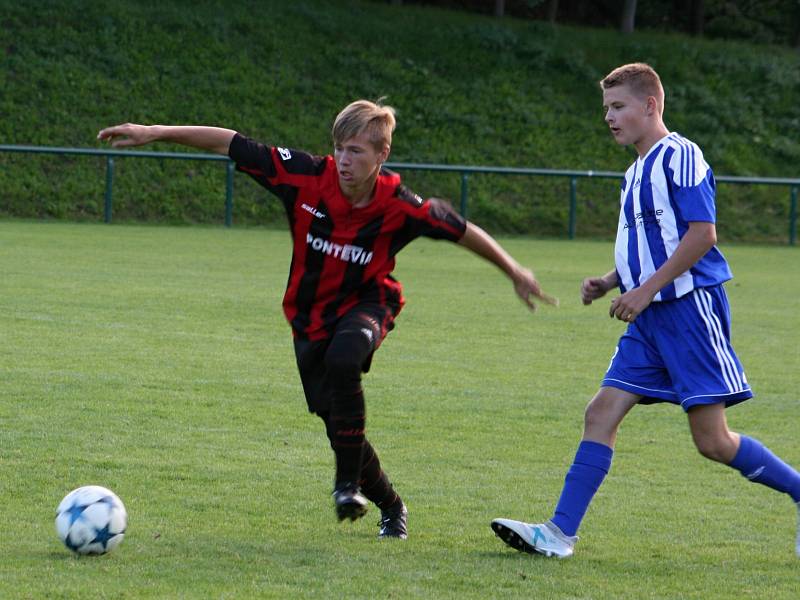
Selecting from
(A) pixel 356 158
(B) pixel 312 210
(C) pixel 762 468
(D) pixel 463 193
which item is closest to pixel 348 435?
(B) pixel 312 210

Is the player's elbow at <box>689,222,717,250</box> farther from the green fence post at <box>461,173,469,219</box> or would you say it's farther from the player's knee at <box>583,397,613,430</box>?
the green fence post at <box>461,173,469,219</box>

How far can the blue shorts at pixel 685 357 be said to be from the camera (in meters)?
4.72

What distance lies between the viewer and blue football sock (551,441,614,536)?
4.77 m

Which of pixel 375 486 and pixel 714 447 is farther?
pixel 375 486

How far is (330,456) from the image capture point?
6328 mm

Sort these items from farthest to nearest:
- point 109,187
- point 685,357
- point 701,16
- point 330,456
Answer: point 701,16 → point 109,187 → point 330,456 → point 685,357

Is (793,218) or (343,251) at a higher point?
(343,251)

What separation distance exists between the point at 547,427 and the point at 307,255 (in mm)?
2750

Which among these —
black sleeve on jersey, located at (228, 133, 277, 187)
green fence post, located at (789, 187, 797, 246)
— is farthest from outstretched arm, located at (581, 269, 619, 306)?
green fence post, located at (789, 187, 797, 246)

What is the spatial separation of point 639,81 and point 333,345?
1.49 meters

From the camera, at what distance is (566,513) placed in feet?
15.7

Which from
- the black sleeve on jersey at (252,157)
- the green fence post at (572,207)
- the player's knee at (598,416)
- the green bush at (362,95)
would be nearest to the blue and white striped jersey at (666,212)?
the player's knee at (598,416)

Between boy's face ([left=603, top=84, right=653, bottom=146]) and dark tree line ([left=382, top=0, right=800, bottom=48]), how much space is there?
36.0 m

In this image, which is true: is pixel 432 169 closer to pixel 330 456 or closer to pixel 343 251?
pixel 330 456
